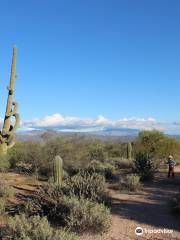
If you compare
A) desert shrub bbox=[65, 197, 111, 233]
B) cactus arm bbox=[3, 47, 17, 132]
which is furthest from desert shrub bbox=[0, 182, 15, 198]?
desert shrub bbox=[65, 197, 111, 233]

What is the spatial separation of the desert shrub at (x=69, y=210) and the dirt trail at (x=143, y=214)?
0.36m

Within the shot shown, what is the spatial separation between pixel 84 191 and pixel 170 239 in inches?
144

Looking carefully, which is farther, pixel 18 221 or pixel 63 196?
pixel 63 196

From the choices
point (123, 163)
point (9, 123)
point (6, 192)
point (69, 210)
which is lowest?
point (6, 192)

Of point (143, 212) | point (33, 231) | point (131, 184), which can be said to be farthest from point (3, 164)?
Result: point (33, 231)

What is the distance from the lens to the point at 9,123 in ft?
47.6

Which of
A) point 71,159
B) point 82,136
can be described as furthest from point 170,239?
point 82,136

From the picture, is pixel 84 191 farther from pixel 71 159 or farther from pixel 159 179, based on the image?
pixel 71 159

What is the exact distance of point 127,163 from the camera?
2655cm

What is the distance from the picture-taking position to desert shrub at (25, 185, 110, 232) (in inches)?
399

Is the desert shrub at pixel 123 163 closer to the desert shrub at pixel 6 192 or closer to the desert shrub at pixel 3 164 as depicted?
the desert shrub at pixel 3 164

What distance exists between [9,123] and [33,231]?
6.49 meters

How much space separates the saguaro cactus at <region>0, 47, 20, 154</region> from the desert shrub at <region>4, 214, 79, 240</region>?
5034 mm

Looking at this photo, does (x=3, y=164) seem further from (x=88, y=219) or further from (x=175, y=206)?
(x=88, y=219)
